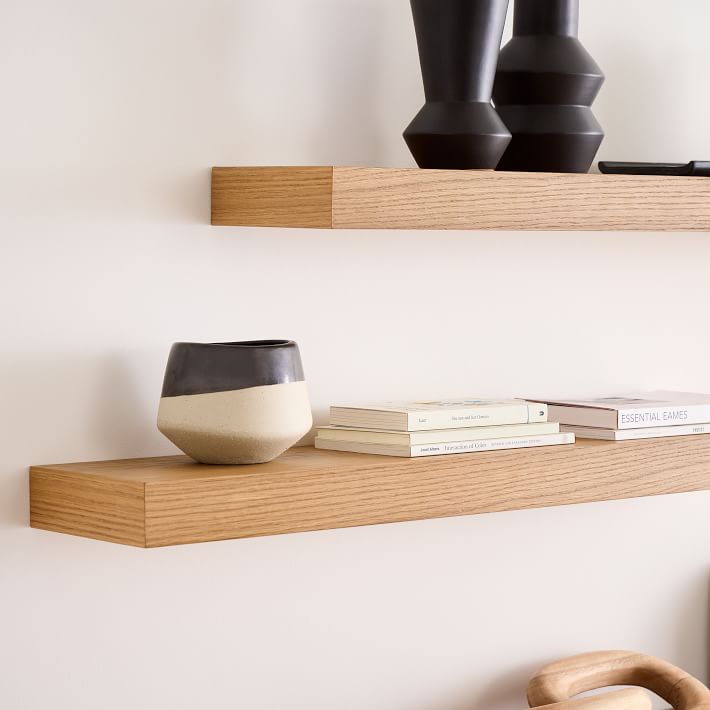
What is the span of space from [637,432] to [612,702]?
1.09ft

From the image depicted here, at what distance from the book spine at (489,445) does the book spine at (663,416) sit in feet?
0.29

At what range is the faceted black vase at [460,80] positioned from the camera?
4.51ft

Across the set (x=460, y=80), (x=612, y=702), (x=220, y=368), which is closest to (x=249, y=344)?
(x=220, y=368)

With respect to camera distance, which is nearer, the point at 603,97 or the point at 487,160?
the point at 487,160

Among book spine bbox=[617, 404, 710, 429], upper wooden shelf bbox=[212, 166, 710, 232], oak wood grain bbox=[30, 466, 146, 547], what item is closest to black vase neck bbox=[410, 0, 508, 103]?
upper wooden shelf bbox=[212, 166, 710, 232]

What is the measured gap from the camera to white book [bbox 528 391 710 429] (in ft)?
5.03

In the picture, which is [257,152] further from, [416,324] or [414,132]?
[416,324]

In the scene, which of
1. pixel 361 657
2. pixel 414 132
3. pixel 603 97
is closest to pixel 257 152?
pixel 414 132

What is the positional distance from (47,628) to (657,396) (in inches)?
34.3

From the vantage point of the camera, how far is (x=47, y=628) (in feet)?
4.35

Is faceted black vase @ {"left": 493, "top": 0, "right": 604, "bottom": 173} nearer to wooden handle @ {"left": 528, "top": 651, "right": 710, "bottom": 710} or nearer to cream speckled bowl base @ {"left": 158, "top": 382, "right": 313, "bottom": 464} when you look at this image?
cream speckled bowl base @ {"left": 158, "top": 382, "right": 313, "bottom": 464}

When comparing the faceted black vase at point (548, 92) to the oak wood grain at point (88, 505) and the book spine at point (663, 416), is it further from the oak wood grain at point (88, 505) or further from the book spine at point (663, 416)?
the oak wood grain at point (88, 505)

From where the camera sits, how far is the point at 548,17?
59.2 inches

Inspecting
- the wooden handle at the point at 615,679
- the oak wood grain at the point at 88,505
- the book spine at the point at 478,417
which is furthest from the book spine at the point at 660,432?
the oak wood grain at the point at 88,505
